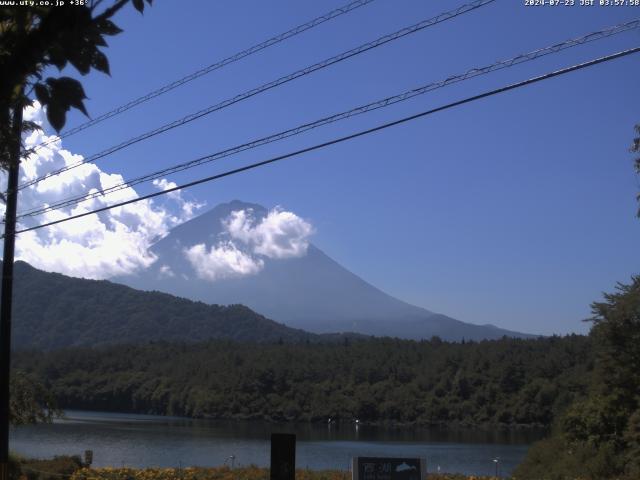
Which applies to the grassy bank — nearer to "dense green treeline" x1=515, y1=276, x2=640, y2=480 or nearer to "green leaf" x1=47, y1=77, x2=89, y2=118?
"dense green treeline" x1=515, y1=276, x2=640, y2=480

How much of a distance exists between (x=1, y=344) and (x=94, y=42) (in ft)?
39.2

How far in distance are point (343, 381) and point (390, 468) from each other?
288 ft

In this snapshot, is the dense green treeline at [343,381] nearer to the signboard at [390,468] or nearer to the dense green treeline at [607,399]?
the dense green treeline at [607,399]

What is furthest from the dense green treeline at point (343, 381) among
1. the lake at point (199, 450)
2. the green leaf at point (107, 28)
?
the green leaf at point (107, 28)

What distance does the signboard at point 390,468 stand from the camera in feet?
36.2

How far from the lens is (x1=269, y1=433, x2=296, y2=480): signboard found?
30.8ft

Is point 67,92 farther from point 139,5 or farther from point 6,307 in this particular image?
point 6,307

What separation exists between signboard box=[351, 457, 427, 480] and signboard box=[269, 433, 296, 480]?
5.86ft

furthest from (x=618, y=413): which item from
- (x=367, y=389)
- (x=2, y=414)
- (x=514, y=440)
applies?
(x=367, y=389)

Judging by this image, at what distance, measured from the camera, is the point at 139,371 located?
357ft

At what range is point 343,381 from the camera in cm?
9788

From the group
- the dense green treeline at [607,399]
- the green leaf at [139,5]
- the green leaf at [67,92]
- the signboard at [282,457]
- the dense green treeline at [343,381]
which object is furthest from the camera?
the dense green treeline at [343,381]

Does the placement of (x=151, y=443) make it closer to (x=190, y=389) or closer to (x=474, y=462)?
(x=474, y=462)

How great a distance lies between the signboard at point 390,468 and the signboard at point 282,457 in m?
1.78
